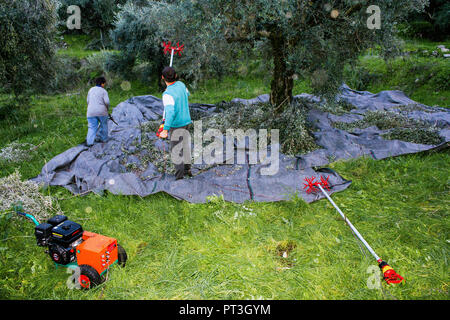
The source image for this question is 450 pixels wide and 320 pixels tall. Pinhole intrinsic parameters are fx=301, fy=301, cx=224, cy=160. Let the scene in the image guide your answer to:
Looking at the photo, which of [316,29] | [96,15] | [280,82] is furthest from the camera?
[96,15]

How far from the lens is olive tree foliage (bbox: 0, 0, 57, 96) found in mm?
8000

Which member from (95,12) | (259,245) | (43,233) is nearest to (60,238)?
(43,233)

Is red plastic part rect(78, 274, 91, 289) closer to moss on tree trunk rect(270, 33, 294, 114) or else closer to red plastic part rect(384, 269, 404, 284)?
red plastic part rect(384, 269, 404, 284)

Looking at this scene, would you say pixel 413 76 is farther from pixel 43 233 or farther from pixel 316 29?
pixel 43 233

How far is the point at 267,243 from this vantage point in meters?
4.01

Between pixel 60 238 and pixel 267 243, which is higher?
pixel 60 238

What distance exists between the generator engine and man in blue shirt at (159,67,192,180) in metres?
2.03

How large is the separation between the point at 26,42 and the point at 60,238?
748cm

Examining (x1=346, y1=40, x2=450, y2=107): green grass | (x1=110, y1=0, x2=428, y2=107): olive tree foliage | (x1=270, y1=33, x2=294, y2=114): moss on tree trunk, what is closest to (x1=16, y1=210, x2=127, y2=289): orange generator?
(x1=110, y1=0, x2=428, y2=107): olive tree foliage

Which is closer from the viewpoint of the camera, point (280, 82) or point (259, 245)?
point (259, 245)

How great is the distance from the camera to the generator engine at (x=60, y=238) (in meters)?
3.47

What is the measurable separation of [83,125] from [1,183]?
161 inches

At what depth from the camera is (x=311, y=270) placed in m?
3.48

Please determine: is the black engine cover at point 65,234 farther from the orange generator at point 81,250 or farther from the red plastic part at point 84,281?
the red plastic part at point 84,281
